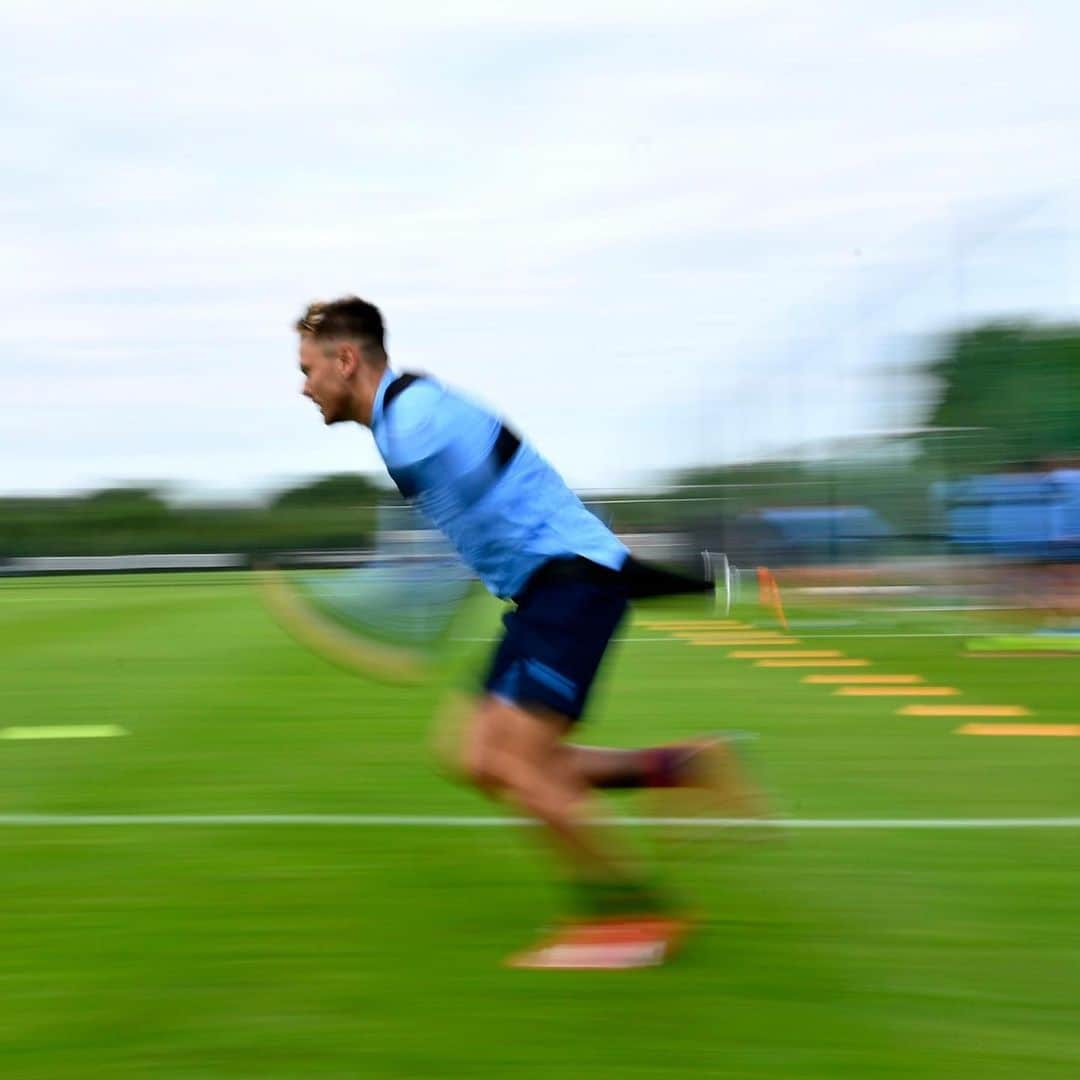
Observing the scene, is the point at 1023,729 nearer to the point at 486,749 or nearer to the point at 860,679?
the point at 860,679

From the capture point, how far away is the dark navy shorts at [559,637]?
14.6ft

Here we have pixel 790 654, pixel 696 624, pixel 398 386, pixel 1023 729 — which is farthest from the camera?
pixel 696 624

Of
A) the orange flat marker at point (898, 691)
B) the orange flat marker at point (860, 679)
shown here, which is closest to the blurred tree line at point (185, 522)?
the orange flat marker at point (860, 679)

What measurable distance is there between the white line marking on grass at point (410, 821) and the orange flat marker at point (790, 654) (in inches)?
336

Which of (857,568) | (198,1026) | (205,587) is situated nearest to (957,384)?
(857,568)

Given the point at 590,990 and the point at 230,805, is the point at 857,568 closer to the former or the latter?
the point at 230,805

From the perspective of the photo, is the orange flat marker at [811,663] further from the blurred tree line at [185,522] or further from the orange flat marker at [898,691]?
the blurred tree line at [185,522]

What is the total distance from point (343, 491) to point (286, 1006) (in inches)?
908

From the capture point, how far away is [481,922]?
507cm

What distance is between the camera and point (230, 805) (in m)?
7.11

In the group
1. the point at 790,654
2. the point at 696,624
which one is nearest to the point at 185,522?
the point at 696,624

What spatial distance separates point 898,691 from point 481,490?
26.1 feet

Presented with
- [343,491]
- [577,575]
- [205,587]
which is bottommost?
[205,587]

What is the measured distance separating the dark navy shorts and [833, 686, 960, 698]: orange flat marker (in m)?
7.20
